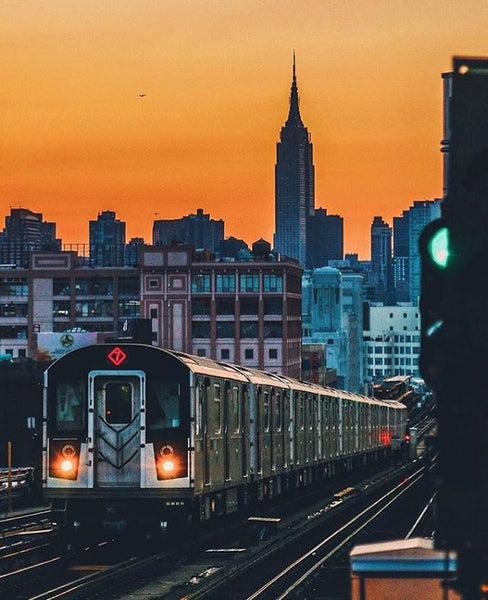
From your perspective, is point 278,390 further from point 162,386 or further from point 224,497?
point 162,386

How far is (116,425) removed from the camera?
23.1m

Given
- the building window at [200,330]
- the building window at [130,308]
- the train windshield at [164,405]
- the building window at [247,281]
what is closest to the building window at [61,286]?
the building window at [130,308]

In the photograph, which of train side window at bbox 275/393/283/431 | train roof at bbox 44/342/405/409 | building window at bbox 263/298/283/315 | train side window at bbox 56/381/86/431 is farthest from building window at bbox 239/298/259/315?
train side window at bbox 56/381/86/431

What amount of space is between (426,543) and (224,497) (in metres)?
18.4

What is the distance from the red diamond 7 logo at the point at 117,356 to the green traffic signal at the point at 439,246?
17.3 m

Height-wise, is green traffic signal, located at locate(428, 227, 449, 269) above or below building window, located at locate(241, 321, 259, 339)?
below

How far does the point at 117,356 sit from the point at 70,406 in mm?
1059

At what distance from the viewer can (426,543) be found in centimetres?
852

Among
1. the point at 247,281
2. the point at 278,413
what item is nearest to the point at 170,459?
the point at 278,413

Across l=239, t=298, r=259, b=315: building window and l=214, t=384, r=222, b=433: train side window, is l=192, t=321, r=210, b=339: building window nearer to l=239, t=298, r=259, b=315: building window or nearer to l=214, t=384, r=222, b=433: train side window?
l=239, t=298, r=259, b=315: building window

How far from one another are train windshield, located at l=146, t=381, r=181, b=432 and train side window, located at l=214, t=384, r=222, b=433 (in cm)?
192

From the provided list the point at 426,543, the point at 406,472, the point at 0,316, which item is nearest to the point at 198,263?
the point at 0,316

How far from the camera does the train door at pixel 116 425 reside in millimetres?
23047

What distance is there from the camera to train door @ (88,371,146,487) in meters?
23.0
